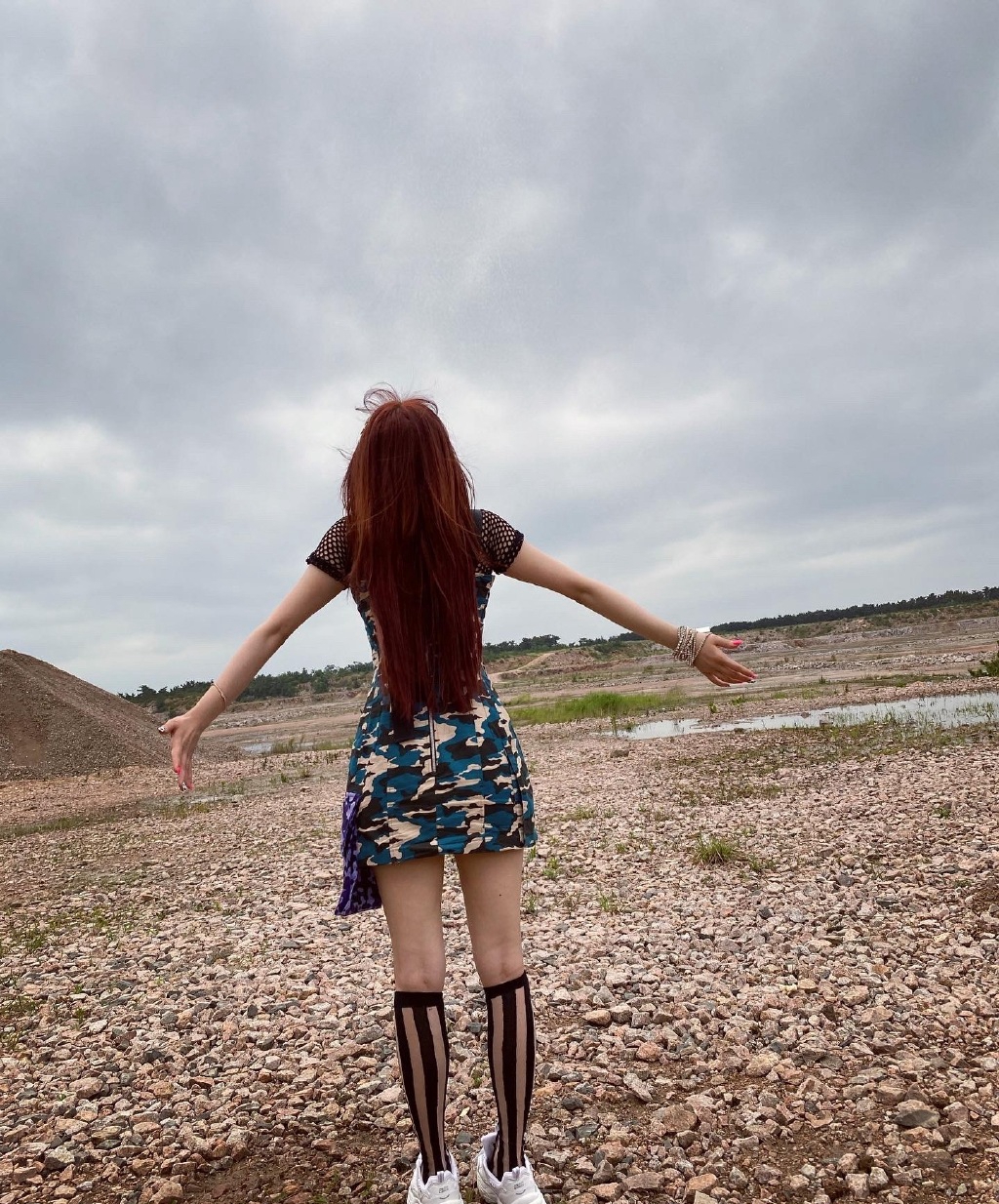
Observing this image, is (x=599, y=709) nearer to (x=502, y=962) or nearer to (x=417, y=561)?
(x=502, y=962)

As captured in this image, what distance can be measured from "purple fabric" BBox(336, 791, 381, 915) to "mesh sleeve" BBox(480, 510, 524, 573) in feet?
3.47

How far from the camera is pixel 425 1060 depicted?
3123 millimetres

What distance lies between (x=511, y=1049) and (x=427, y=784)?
108cm

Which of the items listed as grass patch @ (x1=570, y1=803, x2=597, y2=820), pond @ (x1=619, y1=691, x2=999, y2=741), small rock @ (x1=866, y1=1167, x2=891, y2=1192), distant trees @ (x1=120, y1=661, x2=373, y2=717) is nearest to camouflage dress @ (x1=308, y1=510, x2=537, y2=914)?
small rock @ (x1=866, y1=1167, x2=891, y2=1192)

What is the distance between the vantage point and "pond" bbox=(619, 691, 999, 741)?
21.0m

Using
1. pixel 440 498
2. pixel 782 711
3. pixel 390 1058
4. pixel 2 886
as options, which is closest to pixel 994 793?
pixel 390 1058

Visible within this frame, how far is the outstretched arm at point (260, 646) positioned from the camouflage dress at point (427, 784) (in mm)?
83

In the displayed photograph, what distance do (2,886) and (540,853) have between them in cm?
770

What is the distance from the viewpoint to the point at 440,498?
3154 millimetres

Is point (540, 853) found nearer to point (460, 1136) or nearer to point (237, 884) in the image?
point (237, 884)

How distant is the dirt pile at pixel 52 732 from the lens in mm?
28891

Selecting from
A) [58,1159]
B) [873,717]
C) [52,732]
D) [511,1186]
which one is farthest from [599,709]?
[511,1186]

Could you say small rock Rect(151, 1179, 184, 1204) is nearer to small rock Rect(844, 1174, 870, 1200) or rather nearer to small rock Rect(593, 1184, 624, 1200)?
small rock Rect(593, 1184, 624, 1200)

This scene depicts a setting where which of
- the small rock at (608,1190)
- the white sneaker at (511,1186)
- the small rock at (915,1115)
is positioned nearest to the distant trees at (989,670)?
the small rock at (915,1115)
